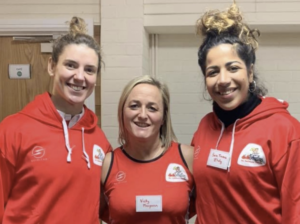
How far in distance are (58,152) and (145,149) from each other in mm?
529

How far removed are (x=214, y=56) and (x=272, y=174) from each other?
0.58 m

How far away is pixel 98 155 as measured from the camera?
74.6 inches

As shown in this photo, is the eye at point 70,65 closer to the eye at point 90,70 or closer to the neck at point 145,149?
the eye at point 90,70

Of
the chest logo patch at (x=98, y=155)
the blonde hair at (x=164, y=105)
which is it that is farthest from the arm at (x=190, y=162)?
the chest logo patch at (x=98, y=155)

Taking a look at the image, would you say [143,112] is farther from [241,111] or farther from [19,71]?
[19,71]

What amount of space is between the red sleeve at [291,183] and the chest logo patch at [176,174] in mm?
540

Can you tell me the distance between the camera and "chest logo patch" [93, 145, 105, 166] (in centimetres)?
186

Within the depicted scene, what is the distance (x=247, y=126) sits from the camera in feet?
5.54

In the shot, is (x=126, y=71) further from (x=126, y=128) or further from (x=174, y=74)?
(x=126, y=128)

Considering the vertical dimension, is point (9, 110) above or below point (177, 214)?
above

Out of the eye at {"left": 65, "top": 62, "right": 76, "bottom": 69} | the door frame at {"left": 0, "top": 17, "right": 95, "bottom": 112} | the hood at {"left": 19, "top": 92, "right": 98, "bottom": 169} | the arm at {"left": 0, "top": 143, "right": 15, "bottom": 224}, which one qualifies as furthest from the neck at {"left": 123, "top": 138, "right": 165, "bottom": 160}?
the door frame at {"left": 0, "top": 17, "right": 95, "bottom": 112}

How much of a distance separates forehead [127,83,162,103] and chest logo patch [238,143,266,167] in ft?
1.91

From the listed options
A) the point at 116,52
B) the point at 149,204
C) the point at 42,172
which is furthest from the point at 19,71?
the point at 149,204

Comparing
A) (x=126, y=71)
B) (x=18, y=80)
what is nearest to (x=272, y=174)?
(x=126, y=71)
